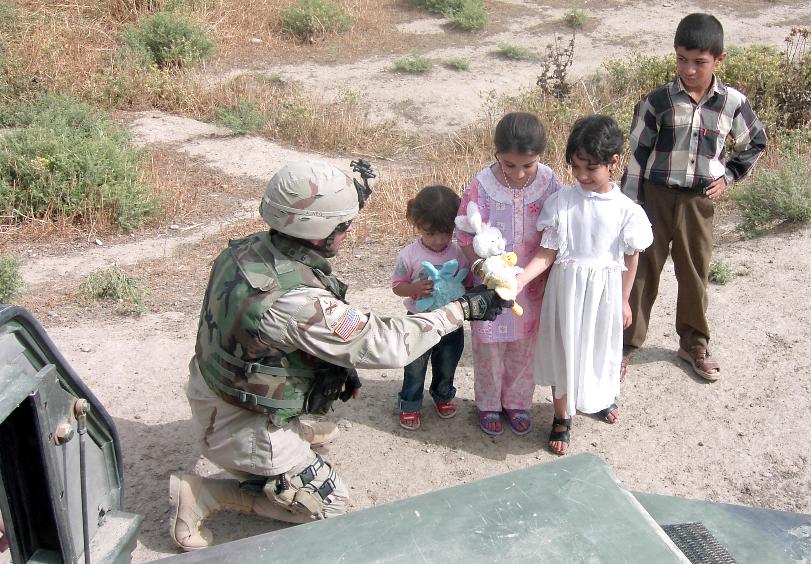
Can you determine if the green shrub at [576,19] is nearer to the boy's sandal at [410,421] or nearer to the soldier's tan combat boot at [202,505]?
the boy's sandal at [410,421]

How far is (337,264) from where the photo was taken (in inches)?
250

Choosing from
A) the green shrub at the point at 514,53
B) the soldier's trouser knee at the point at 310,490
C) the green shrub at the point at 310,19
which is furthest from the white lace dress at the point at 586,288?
the green shrub at the point at 310,19

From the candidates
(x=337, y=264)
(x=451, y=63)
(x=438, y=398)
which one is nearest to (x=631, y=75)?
(x=451, y=63)

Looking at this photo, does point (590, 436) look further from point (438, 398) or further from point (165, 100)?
point (165, 100)

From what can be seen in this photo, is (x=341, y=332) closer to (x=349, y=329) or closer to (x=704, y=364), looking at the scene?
(x=349, y=329)

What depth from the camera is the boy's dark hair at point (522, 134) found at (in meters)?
3.40

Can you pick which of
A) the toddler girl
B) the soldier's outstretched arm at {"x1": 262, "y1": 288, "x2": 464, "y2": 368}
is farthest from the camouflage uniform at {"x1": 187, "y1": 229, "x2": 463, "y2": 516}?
the toddler girl

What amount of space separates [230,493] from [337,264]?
3.10m

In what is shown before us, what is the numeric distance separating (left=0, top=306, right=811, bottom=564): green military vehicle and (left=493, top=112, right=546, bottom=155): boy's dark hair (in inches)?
60.5

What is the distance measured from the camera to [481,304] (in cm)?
320

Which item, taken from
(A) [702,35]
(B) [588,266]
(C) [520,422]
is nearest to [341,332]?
(B) [588,266]

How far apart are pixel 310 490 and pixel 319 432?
0.73 metres

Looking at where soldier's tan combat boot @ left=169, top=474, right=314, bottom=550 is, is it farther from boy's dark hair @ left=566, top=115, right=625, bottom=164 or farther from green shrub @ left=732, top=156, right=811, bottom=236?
green shrub @ left=732, top=156, right=811, bottom=236

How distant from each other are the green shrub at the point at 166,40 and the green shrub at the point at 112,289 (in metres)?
6.36
